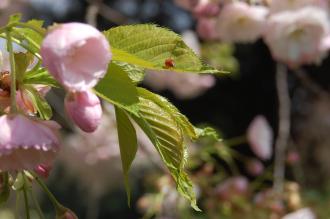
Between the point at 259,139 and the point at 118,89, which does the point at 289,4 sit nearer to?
the point at 259,139

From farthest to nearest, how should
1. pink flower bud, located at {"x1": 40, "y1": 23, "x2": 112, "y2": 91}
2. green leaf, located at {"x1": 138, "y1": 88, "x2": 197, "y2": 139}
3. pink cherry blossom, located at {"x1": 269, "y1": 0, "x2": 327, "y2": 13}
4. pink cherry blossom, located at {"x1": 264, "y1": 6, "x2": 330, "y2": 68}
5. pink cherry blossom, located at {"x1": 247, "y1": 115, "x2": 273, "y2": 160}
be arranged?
pink cherry blossom, located at {"x1": 247, "y1": 115, "x2": 273, "y2": 160}, pink cherry blossom, located at {"x1": 264, "y1": 6, "x2": 330, "y2": 68}, pink cherry blossom, located at {"x1": 269, "y1": 0, "x2": 327, "y2": 13}, green leaf, located at {"x1": 138, "y1": 88, "x2": 197, "y2": 139}, pink flower bud, located at {"x1": 40, "y1": 23, "x2": 112, "y2": 91}

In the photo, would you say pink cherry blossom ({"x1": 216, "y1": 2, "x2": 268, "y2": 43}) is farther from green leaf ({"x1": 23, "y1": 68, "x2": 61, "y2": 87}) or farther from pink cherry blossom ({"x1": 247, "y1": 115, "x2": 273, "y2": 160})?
Result: green leaf ({"x1": 23, "y1": 68, "x2": 61, "y2": 87})

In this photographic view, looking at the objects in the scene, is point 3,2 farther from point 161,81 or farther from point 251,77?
point 251,77

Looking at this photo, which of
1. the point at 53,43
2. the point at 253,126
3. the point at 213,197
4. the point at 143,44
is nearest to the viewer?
the point at 53,43

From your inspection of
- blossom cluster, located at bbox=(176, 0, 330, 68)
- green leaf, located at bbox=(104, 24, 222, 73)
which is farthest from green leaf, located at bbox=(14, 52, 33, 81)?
blossom cluster, located at bbox=(176, 0, 330, 68)

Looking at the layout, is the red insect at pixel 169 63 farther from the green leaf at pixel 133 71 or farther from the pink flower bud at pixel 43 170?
the pink flower bud at pixel 43 170

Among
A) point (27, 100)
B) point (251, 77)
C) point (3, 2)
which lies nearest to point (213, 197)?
point (3, 2)
